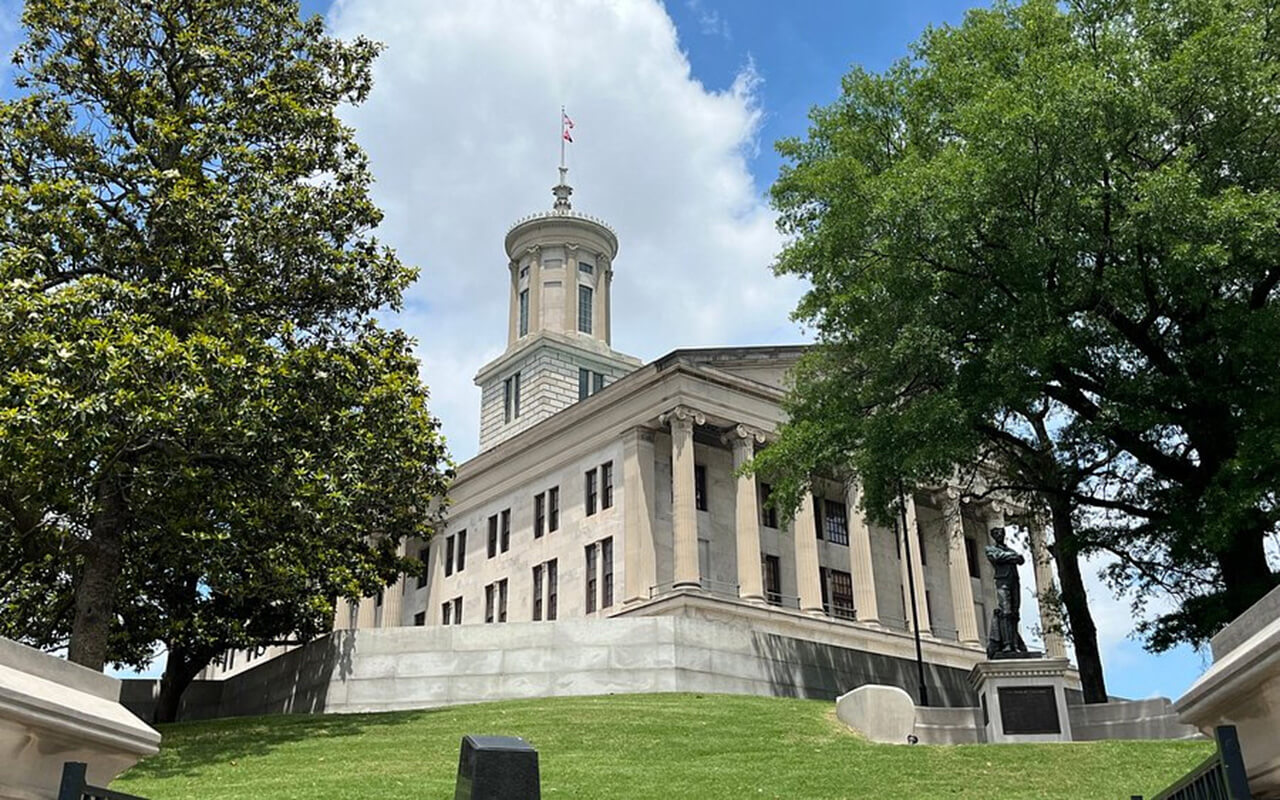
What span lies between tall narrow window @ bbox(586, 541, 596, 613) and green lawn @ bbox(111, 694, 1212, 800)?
25.8 meters

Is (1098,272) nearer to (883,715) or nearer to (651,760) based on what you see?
(883,715)

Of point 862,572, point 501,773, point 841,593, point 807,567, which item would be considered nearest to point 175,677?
point 807,567

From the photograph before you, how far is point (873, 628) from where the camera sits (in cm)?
4922

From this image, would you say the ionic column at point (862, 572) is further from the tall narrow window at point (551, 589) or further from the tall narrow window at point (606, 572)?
the tall narrow window at point (551, 589)

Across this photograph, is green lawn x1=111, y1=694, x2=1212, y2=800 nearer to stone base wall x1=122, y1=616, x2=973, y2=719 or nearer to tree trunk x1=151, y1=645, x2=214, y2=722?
stone base wall x1=122, y1=616, x2=973, y2=719

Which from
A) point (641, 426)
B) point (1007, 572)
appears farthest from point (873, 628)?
point (1007, 572)

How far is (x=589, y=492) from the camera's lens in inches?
2057

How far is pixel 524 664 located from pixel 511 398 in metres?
44.4

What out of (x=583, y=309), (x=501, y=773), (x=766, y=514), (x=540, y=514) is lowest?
→ (x=501, y=773)

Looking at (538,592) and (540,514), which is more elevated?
(540,514)

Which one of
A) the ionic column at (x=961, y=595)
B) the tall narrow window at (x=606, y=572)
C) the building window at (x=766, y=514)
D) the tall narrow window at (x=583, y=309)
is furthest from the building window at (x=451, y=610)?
the ionic column at (x=961, y=595)

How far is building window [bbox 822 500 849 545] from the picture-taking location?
55.2 metres

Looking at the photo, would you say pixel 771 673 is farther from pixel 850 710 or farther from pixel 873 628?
pixel 873 628

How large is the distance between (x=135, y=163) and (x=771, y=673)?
67.5 ft
